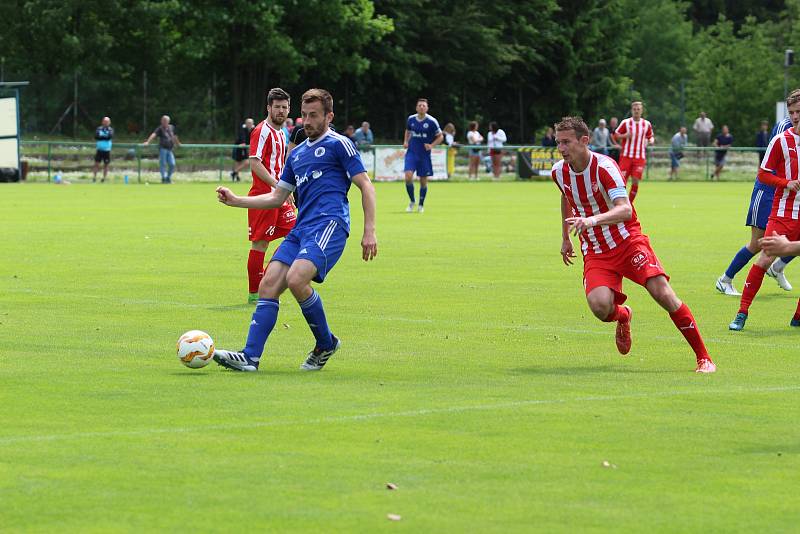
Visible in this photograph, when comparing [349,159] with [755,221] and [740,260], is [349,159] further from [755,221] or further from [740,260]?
[740,260]

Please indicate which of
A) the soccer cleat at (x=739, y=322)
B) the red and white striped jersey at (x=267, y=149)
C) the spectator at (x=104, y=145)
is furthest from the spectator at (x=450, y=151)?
the soccer cleat at (x=739, y=322)

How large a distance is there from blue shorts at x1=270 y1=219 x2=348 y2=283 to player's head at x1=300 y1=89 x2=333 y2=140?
24.9 inches

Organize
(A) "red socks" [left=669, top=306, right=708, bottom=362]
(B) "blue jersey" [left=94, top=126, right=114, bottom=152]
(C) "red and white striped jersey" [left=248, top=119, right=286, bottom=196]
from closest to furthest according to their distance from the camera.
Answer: (A) "red socks" [left=669, top=306, right=708, bottom=362] < (C) "red and white striped jersey" [left=248, top=119, right=286, bottom=196] < (B) "blue jersey" [left=94, top=126, right=114, bottom=152]

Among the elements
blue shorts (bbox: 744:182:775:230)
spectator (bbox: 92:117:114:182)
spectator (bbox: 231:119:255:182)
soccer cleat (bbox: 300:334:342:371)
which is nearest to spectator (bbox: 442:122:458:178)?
spectator (bbox: 231:119:255:182)

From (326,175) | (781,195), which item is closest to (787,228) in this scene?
(781,195)

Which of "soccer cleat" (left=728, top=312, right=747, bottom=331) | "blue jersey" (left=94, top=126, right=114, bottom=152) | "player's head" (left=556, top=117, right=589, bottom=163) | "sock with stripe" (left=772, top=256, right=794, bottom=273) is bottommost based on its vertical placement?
"blue jersey" (left=94, top=126, right=114, bottom=152)

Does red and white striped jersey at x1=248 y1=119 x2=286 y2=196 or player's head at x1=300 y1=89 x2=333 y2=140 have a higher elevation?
player's head at x1=300 y1=89 x2=333 y2=140

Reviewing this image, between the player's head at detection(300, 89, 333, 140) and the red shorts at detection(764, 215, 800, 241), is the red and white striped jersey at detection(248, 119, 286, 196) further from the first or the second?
the red shorts at detection(764, 215, 800, 241)

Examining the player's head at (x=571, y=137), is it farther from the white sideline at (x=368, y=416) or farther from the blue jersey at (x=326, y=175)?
the white sideline at (x=368, y=416)

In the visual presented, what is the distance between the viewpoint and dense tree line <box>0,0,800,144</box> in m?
57.9

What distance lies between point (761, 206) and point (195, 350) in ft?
22.0

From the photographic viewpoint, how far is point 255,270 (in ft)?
48.5

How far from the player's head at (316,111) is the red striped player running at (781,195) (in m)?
4.28

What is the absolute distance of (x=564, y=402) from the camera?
9008 millimetres
